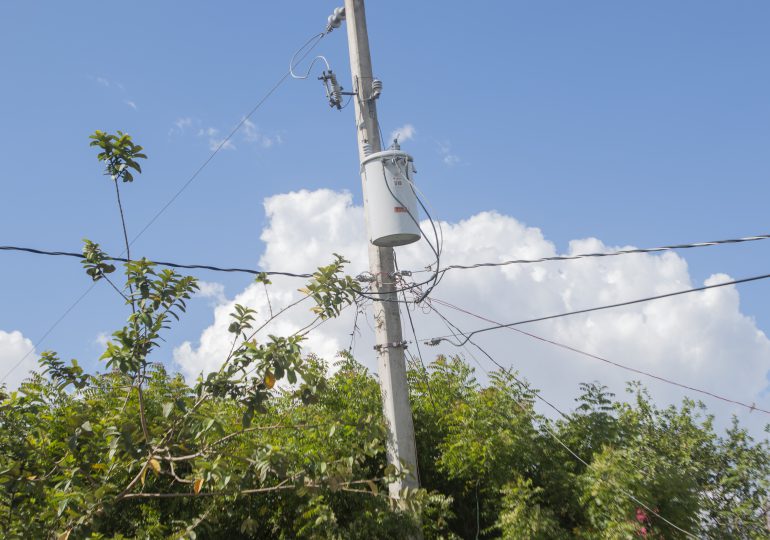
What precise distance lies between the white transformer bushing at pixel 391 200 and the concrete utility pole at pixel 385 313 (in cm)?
39

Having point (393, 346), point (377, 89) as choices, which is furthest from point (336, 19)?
point (393, 346)

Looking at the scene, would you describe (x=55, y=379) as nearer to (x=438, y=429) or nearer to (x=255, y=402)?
(x=255, y=402)

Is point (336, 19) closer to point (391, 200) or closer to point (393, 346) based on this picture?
point (391, 200)

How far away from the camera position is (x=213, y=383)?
7.04 meters

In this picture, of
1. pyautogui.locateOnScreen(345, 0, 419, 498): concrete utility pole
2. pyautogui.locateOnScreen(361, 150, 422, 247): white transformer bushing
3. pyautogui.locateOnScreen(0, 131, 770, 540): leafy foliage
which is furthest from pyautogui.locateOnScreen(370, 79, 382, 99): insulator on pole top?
pyautogui.locateOnScreen(0, 131, 770, 540): leafy foliage

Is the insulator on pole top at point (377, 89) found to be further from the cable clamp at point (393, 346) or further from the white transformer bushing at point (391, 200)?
the cable clamp at point (393, 346)

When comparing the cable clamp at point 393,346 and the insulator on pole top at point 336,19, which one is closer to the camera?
the cable clamp at point 393,346

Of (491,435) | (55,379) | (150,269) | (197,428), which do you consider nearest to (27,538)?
(55,379)

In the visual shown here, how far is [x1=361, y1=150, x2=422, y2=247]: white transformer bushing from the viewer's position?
28.8 feet

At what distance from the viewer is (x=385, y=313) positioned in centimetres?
885

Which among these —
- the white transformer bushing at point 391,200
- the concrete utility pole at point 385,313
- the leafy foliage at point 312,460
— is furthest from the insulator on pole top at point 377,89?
the leafy foliage at point 312,460

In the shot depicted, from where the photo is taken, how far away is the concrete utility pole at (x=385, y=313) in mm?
8477

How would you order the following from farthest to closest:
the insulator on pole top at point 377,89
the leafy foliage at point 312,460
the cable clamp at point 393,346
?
the insulator on pole top at point 377,89, the cable clamp at point 393,346, the leafy foliage at point 312,460

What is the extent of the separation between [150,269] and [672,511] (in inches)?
262
